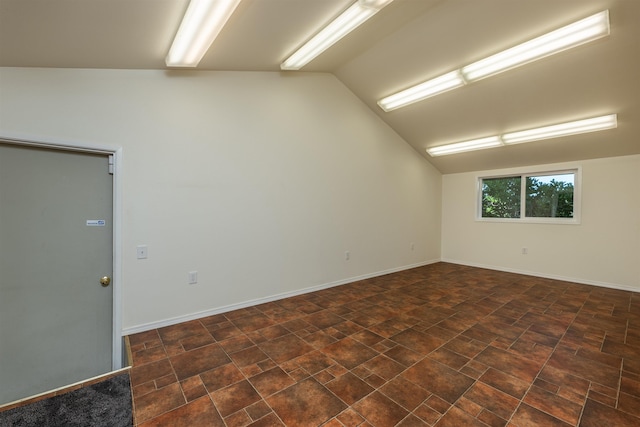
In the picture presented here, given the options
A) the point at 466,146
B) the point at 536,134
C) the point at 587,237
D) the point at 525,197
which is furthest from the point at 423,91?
the point at 587,237

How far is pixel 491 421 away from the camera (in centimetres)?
159

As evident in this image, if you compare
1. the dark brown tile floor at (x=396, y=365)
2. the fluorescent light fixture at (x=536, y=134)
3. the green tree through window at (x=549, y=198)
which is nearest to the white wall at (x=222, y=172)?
the dark brown tile floor at (x=396, y=365)

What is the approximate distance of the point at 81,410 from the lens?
1.67m

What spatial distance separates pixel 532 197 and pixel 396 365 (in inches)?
193

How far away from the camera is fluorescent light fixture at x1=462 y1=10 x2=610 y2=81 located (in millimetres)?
2400

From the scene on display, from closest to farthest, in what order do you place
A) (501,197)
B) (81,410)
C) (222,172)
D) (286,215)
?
(81,410) < (222,172) < (286,215) < (501,197)

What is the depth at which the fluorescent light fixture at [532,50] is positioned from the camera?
241 centimetres

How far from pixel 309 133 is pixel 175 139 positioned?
180 centimetres

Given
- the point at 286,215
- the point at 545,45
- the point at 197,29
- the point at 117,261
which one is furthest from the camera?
the point at 286,215

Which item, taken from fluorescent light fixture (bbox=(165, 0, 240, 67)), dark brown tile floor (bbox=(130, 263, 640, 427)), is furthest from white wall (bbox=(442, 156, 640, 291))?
fluorescent light fixture (bbox=(165, 0, 240, 67))

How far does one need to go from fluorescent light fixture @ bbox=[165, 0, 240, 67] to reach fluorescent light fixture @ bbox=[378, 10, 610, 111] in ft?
9.00

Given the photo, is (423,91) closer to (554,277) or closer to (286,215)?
(286,215)

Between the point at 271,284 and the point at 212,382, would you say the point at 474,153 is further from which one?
the point at 212,382

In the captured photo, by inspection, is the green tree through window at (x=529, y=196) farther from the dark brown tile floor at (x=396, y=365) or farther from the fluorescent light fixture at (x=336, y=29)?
the fluorescent light fixture at (x=336, y=29)
